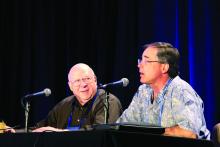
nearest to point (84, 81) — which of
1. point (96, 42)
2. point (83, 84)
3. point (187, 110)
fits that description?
point (83, 84)

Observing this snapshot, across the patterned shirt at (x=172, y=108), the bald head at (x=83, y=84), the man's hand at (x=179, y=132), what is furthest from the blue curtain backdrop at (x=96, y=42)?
the man's hand at (x=179, y=132)

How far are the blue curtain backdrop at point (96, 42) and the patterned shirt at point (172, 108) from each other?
1.27 metres

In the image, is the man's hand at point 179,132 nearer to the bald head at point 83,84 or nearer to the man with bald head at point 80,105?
the man with bald head at point 80,105

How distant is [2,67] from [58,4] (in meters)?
1.06

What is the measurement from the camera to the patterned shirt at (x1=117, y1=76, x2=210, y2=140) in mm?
3230

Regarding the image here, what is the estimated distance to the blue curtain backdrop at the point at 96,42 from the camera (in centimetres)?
486

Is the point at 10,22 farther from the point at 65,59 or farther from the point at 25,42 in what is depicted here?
the point at 65,59

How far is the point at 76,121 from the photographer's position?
4.59 metres

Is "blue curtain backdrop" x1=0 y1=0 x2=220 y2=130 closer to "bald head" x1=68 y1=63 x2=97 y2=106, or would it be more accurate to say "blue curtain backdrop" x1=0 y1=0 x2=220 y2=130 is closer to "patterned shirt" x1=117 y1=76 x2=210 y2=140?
"bald head" x1=68 y1=63 x2=97 y2=106

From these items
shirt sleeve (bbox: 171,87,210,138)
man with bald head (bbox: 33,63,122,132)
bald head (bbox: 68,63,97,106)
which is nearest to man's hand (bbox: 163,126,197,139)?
shirt sleeve (bbox: 171,87,210,138)

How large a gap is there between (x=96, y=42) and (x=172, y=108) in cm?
247

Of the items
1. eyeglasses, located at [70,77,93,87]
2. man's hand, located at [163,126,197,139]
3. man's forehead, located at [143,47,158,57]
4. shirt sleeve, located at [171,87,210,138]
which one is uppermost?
man's forehead, located at [143,47,158,57]

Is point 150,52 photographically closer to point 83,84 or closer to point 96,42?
point 83,84

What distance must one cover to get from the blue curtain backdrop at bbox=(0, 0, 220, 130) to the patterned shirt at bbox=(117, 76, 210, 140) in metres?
1.27
